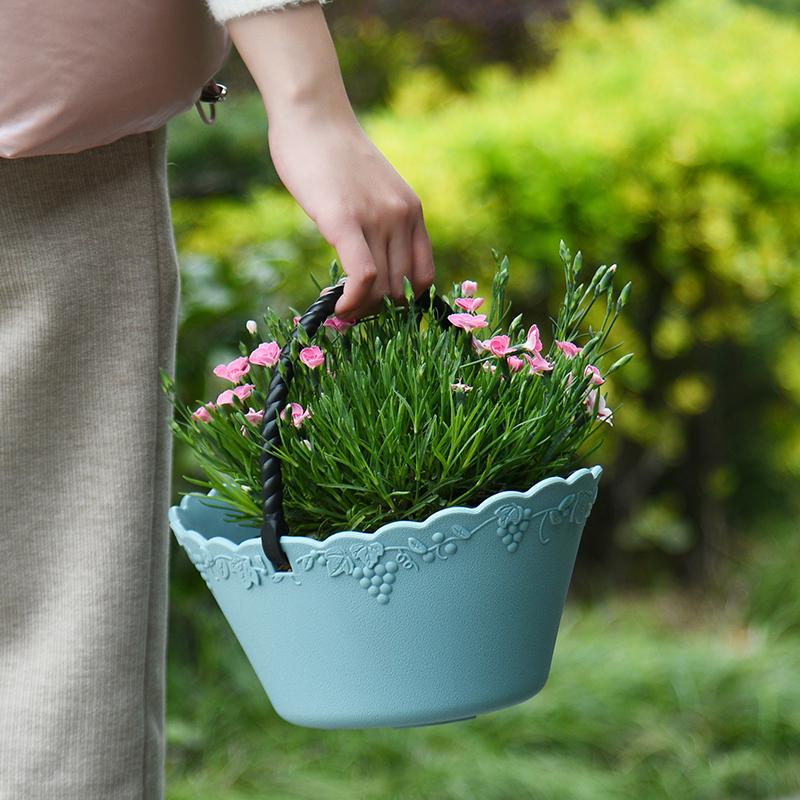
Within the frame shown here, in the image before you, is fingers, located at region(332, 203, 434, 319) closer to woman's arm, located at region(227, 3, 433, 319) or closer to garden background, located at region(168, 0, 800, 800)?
woman's arm, located at region(227, 3, 433, 319)

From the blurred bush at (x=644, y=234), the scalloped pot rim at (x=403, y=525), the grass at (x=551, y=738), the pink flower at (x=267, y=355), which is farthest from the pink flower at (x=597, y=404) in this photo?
the blurred bush at (x=644, y=234)

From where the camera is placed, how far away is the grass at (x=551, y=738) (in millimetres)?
2170

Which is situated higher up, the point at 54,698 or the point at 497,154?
the point at 54,698

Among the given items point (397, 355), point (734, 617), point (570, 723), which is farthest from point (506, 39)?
point (397, 355)

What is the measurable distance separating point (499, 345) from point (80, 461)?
45 centimetres

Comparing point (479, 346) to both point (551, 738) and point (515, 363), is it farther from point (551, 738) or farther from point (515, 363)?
point (551, 738)

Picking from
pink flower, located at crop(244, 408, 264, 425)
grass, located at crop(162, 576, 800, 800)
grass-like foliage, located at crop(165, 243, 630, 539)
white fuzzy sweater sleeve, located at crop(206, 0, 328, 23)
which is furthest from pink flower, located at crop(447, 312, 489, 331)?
grass, located at crop(162, 576, 800, 800)

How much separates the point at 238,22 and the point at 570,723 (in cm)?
218

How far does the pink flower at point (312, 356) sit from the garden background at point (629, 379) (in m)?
1.59

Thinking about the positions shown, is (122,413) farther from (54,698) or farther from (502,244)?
(502,244)

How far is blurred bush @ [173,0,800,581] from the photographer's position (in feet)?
9.25

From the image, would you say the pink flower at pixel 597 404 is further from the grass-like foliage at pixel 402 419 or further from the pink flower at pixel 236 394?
the pink flower at pixel 236 394

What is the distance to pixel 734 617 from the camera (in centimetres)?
309

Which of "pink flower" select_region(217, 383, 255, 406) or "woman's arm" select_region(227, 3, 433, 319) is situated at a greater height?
"woman's arm" select_region(227, 3, 433, 319)
